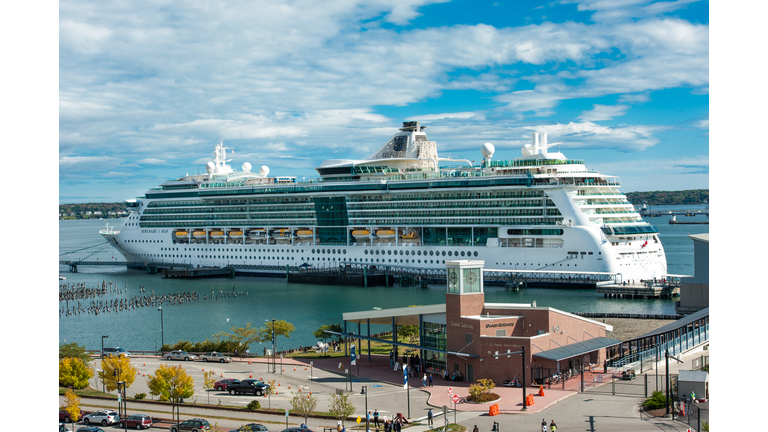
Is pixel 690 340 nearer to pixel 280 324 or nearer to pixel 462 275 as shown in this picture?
pixel 462 275

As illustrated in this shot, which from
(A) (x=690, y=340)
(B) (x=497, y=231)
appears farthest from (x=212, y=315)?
(A) (x=690, y=340)

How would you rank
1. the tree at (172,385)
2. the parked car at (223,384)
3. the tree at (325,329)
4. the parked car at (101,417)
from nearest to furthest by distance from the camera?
the parked car at (101,417) → the tree at (172,385) → the parked car at (223,384) → the tree at (325,329)

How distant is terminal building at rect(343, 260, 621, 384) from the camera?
31922 millimetres

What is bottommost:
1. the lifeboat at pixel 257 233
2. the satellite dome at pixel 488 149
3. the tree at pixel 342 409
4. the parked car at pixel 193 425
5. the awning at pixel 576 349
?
the parked car at pixel 193 425

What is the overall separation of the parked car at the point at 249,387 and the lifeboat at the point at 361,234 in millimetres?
49823

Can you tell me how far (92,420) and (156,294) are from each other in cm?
5003

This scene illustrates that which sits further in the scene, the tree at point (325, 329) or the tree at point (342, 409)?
the tree at point (325, 329)

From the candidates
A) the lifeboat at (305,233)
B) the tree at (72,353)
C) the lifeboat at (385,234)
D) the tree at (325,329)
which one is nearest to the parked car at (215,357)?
the tree at (325,329)

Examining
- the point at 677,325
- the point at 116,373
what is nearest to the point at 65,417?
the point at 116,373

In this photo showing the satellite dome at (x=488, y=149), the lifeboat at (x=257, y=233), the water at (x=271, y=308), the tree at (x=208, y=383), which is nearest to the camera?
the tree at (x=208, y=383)

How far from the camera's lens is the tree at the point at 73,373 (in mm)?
33094

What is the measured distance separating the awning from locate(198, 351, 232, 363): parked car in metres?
17.9

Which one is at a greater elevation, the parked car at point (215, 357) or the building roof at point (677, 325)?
the building roof at point (677, 325)

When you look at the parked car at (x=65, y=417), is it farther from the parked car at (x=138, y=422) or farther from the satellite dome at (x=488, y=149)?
the satellite dome at (x=488, y=149)
